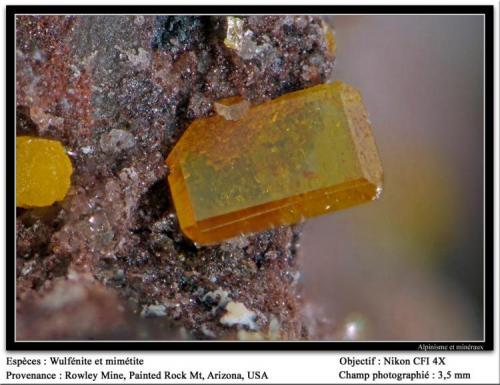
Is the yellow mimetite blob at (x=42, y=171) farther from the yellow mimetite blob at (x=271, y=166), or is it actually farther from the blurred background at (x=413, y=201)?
the blurred background at (x=413, y=201)

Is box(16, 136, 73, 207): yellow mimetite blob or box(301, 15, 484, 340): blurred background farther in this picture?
box(301, 15, 484, 340): blurred background

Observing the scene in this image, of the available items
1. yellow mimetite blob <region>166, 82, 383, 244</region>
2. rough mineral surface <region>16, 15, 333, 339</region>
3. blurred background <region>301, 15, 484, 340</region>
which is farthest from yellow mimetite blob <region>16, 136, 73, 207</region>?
blurred background <region>301, 15, 484, 340</region>

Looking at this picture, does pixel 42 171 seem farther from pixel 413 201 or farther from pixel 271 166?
pixel 413 201

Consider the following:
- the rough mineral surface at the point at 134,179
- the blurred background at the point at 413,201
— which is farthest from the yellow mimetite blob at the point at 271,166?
the blurred background at the point at 413,201

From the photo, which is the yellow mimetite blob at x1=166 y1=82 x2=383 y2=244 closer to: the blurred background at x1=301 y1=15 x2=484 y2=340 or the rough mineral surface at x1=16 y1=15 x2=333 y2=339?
the rough mineral surface at x1=16 y1=15 x2=333 y2=339

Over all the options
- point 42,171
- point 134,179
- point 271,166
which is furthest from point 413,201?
point 42,171

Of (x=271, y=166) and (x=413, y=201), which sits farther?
(x=413, y=201)
